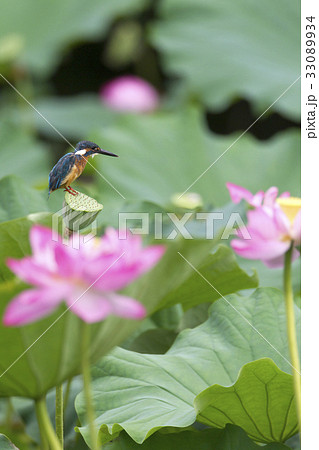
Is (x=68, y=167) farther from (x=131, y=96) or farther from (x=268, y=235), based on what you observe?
(x=131, y=96)

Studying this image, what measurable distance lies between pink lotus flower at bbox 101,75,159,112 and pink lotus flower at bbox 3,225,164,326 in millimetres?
1700

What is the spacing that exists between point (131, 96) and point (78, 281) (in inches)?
69.2

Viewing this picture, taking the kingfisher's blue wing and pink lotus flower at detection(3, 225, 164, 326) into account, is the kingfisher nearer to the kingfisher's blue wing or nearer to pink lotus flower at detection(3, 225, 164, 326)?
the kingfisher's blue wing

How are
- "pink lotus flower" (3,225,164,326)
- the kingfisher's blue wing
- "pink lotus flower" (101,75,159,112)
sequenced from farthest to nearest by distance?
"pink lotus flower" (101,75,159,112) → the kingfisher's blue wing → "pink lotus flower" (3,225,164,326)

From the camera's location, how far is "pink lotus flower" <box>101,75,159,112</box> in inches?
79.0

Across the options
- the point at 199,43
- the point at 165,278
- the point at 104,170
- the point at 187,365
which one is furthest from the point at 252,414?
the point at 199,43

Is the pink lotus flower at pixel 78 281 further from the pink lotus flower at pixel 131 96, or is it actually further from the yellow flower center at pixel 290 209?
the pink lotus flower at pixel 131 96

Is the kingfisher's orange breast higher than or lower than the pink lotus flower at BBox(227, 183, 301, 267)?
higher

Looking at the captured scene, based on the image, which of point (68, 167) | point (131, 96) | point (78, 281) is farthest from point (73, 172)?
point (131, 96)

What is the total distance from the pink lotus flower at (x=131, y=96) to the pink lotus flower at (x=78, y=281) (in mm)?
1700

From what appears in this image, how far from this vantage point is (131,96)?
2031mm

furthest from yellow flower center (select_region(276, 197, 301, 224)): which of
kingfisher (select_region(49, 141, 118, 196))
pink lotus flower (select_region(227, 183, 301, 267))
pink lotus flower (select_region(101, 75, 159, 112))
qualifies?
pink lotus flower (select_region(101, 75, 159, 112))

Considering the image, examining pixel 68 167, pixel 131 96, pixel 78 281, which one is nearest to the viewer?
pixel 78 281
